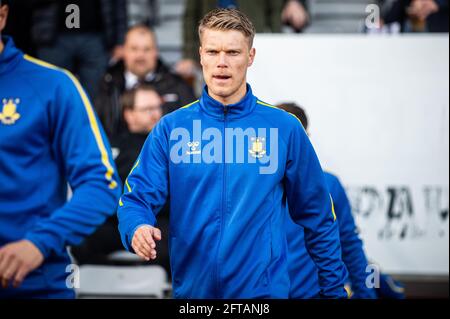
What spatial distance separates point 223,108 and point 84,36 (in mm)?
2903

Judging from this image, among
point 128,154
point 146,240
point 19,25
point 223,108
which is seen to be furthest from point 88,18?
point 146,240

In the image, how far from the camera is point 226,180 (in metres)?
2.79

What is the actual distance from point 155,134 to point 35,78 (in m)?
0.60

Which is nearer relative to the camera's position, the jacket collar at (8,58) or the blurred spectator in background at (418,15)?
the jacket collar at (8,58)

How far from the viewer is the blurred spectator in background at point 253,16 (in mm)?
4295

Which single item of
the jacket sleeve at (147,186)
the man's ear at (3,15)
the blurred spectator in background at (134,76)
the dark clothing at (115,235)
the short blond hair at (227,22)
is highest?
the man's ear at (3,15)

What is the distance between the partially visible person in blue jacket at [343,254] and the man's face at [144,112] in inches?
53.1

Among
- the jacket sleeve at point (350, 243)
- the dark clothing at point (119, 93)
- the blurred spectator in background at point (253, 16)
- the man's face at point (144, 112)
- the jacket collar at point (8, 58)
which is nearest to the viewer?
the jacket collar at point (8, 58)

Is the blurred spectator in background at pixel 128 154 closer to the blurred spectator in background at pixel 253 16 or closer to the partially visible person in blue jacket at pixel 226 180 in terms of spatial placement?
the blurred spectator in background at pixel 253 16

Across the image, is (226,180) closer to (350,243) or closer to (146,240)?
(146,240)

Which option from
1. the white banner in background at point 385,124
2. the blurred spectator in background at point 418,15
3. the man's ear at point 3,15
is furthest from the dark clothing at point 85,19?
the blurred spectator in background at point 418,15

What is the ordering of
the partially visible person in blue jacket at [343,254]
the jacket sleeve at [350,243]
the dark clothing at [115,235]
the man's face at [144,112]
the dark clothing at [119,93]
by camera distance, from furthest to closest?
the dark clothing at [119,93] < the man's face at [144,112] < the dark clothing at [115,235] < the jacket sleeve at [350,243] < the partially visible person in blue jacket at [343,254]

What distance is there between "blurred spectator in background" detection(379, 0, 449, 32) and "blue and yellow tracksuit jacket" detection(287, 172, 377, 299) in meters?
2.05

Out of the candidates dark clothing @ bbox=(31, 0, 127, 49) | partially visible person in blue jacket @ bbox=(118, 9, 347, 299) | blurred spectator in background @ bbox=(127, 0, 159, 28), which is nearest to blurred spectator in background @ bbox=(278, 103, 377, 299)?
partially visible person in blue jacket @ bbox=(118, 9, 347, 299)
